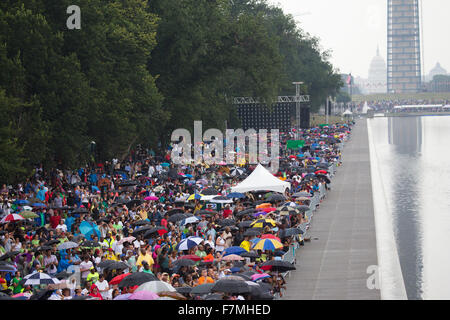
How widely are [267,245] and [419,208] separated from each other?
2052cm

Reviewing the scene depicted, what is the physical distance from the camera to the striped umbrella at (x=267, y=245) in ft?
68.9

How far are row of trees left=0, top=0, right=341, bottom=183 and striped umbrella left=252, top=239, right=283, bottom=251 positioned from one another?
10920 millimetres

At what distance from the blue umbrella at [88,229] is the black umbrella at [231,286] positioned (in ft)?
27.3

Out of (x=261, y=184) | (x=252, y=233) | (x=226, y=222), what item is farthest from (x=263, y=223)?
(x=261, y=184)

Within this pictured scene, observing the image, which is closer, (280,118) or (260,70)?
(260,70)

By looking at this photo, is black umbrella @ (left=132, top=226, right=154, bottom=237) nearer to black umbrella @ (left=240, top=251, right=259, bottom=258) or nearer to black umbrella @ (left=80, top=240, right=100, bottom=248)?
black umbrella @ (left=80, top=240, right=100, bottom=248)

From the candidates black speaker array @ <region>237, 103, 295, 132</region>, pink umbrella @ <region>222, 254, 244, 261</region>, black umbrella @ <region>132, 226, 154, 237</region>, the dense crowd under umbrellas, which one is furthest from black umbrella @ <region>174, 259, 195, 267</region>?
black speaker array @ <region>237, 103, 295, 132</region>

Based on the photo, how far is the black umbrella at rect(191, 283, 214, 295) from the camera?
15.6 metres

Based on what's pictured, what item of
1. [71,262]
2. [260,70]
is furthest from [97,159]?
[71,262]

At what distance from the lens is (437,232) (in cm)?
3222

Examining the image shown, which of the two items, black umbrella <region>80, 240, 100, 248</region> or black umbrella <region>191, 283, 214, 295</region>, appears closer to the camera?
black umbrella <region>191, 283, 214, 295</region>

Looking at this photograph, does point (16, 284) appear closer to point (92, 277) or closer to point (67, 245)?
point (92, 277)

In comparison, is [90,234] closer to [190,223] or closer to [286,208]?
[190,223]
